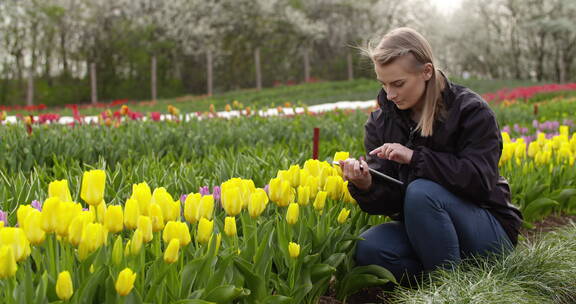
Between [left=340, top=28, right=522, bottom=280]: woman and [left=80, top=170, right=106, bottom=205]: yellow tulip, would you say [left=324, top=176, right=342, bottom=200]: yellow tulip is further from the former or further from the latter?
[left=80, top=170, right=106, bottom=205]: yellow tulip

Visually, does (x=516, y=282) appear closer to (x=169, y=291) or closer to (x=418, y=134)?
(x=418, y=134)

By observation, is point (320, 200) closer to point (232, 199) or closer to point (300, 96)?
point (232, 199)

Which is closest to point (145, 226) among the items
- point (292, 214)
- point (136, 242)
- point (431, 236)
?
point (136, 242)

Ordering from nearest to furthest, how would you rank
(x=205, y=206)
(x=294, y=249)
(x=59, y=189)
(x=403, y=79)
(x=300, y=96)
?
(x=59, y=189)
(x=205, y=206)
(x=294, y=249)
(x=403, y=79)
(x=300, y=96)

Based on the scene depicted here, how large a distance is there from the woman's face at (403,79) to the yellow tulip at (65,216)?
1.38 m

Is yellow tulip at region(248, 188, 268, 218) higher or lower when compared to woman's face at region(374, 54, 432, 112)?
lower

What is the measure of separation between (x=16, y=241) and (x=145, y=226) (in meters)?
0.33

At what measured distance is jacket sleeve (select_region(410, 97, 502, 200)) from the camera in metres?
2.37

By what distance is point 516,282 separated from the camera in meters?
2.33

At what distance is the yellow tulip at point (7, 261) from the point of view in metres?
1.37

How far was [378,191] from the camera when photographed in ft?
8.22

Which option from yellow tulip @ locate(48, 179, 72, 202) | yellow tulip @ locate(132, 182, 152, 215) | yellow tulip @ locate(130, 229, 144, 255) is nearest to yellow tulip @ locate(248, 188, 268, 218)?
yellow tulip @ locate(132, 182, 152, 215)

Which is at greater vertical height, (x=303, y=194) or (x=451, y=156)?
(x=451, y=156)

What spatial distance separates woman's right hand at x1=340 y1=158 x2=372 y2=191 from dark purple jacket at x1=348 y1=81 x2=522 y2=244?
52 millimetres
